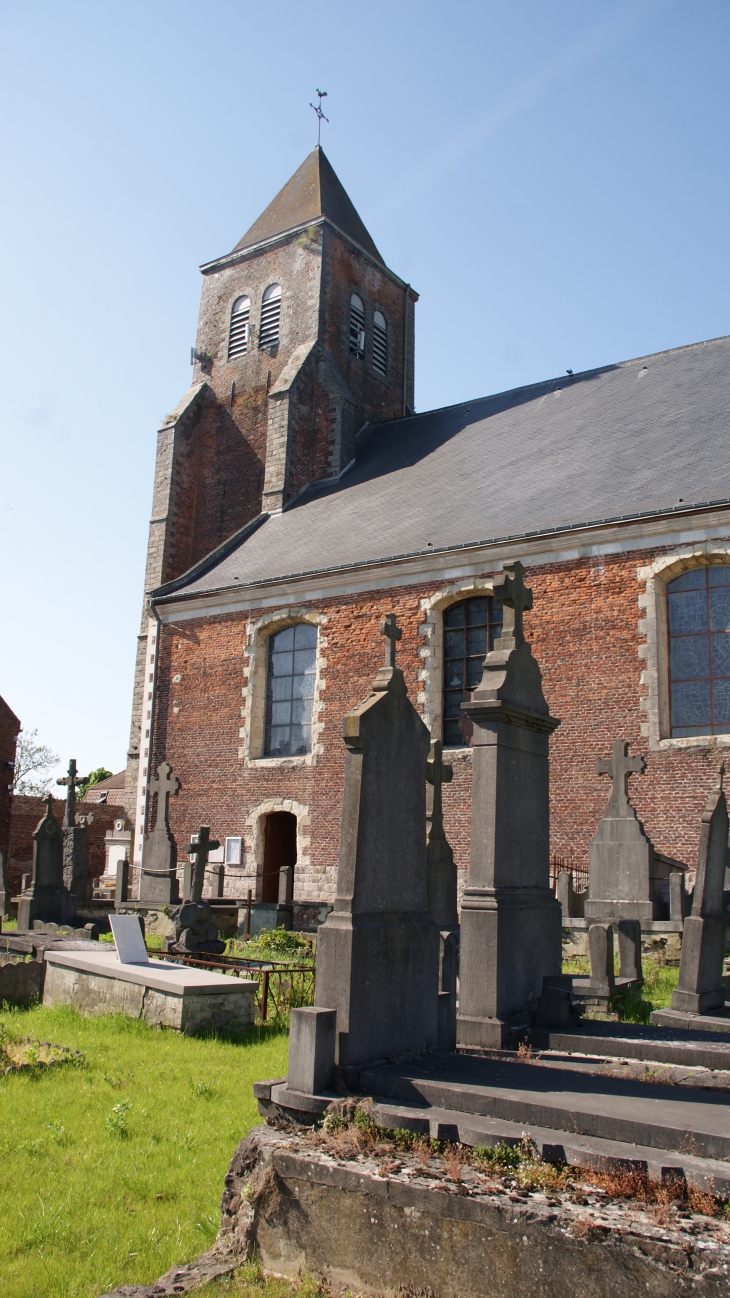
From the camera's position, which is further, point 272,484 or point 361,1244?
point 272,484

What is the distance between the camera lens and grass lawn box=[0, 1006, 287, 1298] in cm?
405

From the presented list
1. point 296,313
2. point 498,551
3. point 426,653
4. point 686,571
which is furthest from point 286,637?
point 296,313

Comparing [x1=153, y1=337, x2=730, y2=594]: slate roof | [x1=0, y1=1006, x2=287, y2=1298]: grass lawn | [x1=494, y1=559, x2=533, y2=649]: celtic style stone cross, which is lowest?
[x1=0, y1=1006, x2=287, y2=1298]: grass lawn

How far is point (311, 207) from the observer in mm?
27422

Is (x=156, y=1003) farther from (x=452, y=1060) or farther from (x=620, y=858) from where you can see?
(x=620, y=858)

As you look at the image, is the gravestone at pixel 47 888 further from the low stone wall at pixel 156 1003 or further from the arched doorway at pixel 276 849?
the low stone wall at pixel 156 1003

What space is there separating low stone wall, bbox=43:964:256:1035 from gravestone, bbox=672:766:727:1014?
11.1 ft

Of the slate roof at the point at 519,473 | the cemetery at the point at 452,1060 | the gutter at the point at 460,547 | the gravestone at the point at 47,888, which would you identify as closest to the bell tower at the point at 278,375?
the slate roof at the point at 519,473

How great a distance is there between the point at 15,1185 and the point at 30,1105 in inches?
47.6

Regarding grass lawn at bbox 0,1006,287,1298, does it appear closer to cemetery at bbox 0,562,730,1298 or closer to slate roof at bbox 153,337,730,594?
cemetery at bbox 0,562,730,1298

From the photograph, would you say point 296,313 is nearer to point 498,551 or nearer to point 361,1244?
point 498,551

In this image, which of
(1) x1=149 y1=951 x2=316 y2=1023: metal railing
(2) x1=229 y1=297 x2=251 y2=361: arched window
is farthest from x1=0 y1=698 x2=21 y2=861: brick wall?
(1) x1=149 y1=951 x2=316 y2=1023: metal railing

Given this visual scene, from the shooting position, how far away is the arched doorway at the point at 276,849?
61.9 ft

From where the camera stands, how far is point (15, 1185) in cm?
465
